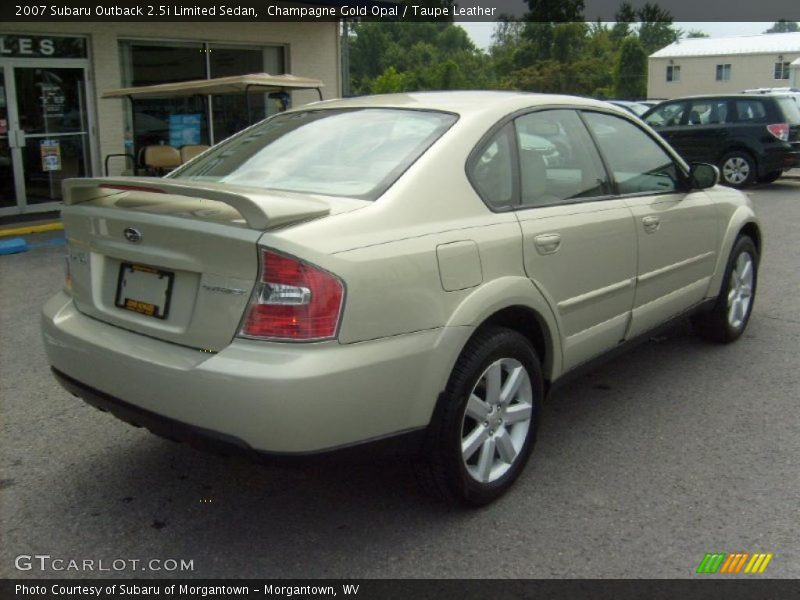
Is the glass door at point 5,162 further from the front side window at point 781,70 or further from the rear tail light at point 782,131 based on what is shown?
the front side window at point 781,70

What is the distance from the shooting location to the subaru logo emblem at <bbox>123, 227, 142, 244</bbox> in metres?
2.94

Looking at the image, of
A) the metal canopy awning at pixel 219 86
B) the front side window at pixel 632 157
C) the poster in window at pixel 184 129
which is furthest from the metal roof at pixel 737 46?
the front side window at pixel 632 157

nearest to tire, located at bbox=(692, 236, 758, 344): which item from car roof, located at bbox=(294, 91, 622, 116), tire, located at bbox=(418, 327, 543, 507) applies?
car roof, located at bbox=(294, 91, 622, 116)

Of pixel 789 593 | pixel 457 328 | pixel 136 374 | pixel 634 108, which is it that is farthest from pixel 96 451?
pixel 634 108

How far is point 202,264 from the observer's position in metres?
2.75

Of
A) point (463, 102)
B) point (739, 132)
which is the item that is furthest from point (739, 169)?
point (463, 102)

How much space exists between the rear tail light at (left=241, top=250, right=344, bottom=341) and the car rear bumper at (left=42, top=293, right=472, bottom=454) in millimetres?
52

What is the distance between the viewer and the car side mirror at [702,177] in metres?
4.70

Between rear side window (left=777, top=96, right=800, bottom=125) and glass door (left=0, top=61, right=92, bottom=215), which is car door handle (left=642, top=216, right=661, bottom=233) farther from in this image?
rear side window (left=777, top=96, right=800, bottom=125)

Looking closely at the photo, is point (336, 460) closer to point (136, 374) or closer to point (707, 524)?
point (136, 374)

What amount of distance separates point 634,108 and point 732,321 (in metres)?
14.9

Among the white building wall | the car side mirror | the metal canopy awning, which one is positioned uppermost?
the white building wall

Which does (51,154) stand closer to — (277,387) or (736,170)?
(277,387)

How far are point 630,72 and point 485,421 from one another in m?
69.0
